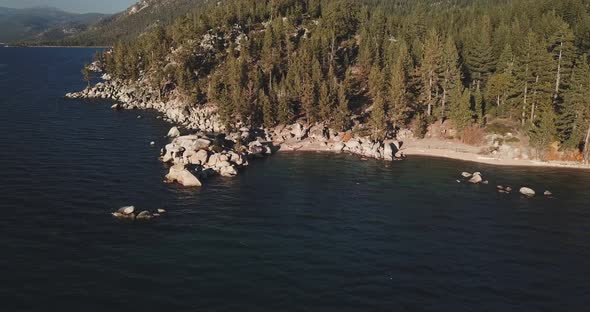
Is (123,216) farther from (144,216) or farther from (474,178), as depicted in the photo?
(474,178)

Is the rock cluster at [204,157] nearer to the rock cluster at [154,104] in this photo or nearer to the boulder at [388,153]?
the rock cluster at [154,104]

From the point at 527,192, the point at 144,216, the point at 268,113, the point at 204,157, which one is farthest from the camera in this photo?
the point at 268,113

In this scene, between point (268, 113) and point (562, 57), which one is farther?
point (268, 113)

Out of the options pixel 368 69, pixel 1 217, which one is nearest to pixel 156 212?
pixel 1 217

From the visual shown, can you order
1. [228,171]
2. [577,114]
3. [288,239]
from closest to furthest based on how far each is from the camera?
[288,239], [228,171], [577,114]

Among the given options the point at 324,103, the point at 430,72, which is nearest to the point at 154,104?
the point at 324,103

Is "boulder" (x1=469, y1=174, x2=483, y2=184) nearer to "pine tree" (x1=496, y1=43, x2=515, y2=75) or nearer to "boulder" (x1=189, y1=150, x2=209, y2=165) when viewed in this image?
"pine tree" (x1=496, y1=43, x2=515, y2=75)

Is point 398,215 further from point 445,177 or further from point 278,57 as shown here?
point 278,57

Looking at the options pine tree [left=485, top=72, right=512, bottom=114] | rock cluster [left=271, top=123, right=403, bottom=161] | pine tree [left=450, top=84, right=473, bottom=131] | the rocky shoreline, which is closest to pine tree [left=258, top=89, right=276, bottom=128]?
the rocky shoreline
